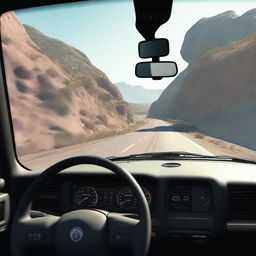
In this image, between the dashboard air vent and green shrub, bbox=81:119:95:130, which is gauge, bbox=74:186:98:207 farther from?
green shrub, bbox=81:119:95:130

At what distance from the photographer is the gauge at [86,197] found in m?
3.87

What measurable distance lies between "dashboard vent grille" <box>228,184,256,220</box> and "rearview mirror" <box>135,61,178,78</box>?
4.30ft

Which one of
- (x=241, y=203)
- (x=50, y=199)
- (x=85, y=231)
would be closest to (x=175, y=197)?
(x=241, y=203)

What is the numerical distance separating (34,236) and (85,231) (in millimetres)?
358

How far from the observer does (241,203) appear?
3.92 metres

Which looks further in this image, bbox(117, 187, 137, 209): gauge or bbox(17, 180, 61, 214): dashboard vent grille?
bbox(17, 180, 61, 214): dashboard vent grille

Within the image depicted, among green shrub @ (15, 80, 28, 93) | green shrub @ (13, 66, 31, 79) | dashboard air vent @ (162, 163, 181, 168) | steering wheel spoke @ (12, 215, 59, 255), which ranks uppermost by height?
green shrub @ (13, 66, 31, 79)

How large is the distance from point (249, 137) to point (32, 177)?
48009 mm

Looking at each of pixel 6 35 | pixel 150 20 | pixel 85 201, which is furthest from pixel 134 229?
pixel 6 35

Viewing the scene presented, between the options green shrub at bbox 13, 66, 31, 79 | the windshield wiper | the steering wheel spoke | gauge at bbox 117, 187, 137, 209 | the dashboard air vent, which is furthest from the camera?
green shrub at bbox 13, 66, 31, 79

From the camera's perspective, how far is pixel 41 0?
4.40m

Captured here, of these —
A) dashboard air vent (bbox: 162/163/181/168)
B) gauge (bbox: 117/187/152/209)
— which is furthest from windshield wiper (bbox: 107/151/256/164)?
gauge (bbox: 117/187/152/209)

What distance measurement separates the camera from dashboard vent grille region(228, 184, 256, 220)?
3912 millimetres

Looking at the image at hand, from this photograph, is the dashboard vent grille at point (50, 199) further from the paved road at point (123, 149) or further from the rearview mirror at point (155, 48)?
the paved road at point (123, 149)
